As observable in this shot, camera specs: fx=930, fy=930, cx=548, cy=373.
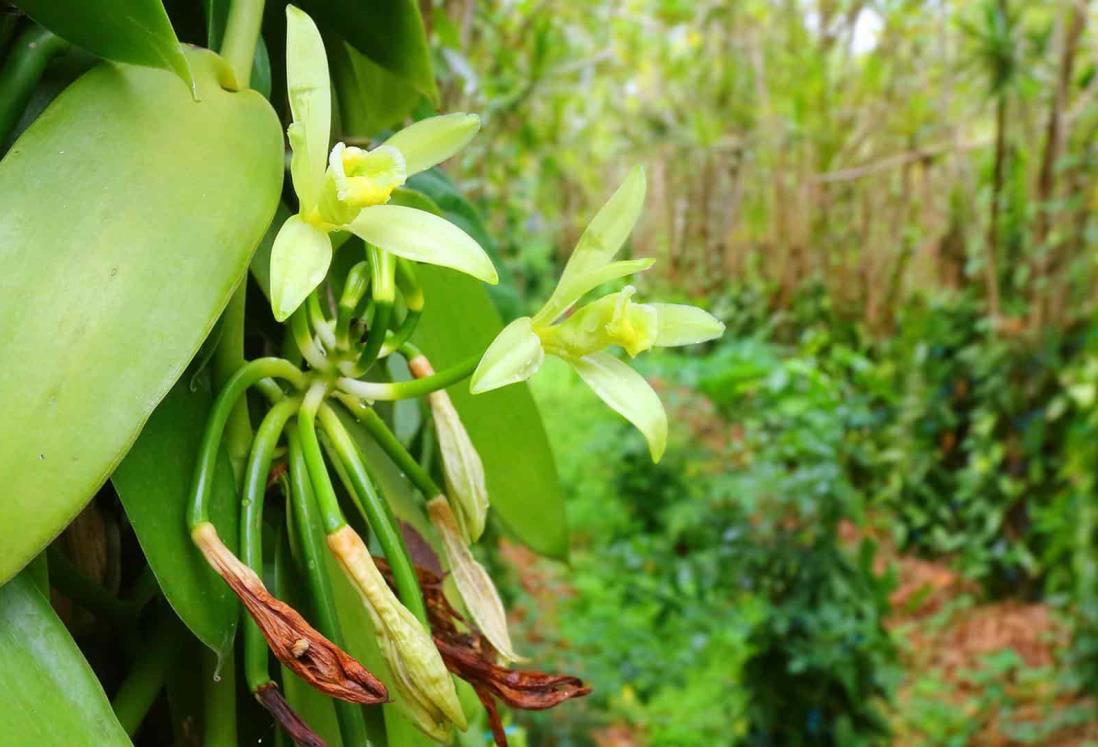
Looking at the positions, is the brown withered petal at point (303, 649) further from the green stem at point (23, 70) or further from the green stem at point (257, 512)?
the green stem at point (23, 70)

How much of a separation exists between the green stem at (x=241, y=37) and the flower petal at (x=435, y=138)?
0.06 meters

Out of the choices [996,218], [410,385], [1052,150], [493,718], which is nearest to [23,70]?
[410,385]

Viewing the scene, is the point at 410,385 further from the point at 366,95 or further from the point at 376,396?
the point at 366,95

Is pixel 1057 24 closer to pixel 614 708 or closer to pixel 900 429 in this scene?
pixel 900 429

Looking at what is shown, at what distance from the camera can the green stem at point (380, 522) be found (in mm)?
296

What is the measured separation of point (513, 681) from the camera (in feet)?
1.03

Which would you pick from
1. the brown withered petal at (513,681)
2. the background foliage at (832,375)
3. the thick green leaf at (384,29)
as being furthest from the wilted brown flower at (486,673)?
the background foliage at (832,375)

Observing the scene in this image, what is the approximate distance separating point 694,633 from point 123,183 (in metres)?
1.72

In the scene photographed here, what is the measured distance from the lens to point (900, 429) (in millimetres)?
2900

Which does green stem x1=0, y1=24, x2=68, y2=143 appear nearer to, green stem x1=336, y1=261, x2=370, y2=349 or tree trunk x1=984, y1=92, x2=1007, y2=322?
green stem x1=336, y1=261, x2=370, y2=349

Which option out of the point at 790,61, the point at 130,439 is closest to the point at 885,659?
the point at 130,439

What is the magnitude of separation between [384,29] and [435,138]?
113mm

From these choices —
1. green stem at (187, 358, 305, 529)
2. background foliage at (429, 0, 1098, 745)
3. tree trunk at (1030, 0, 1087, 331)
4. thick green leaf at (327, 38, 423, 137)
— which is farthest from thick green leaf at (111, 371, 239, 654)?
tree trunk at (1030, 0, 1087, 331)

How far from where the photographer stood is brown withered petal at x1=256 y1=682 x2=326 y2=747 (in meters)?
0.27
